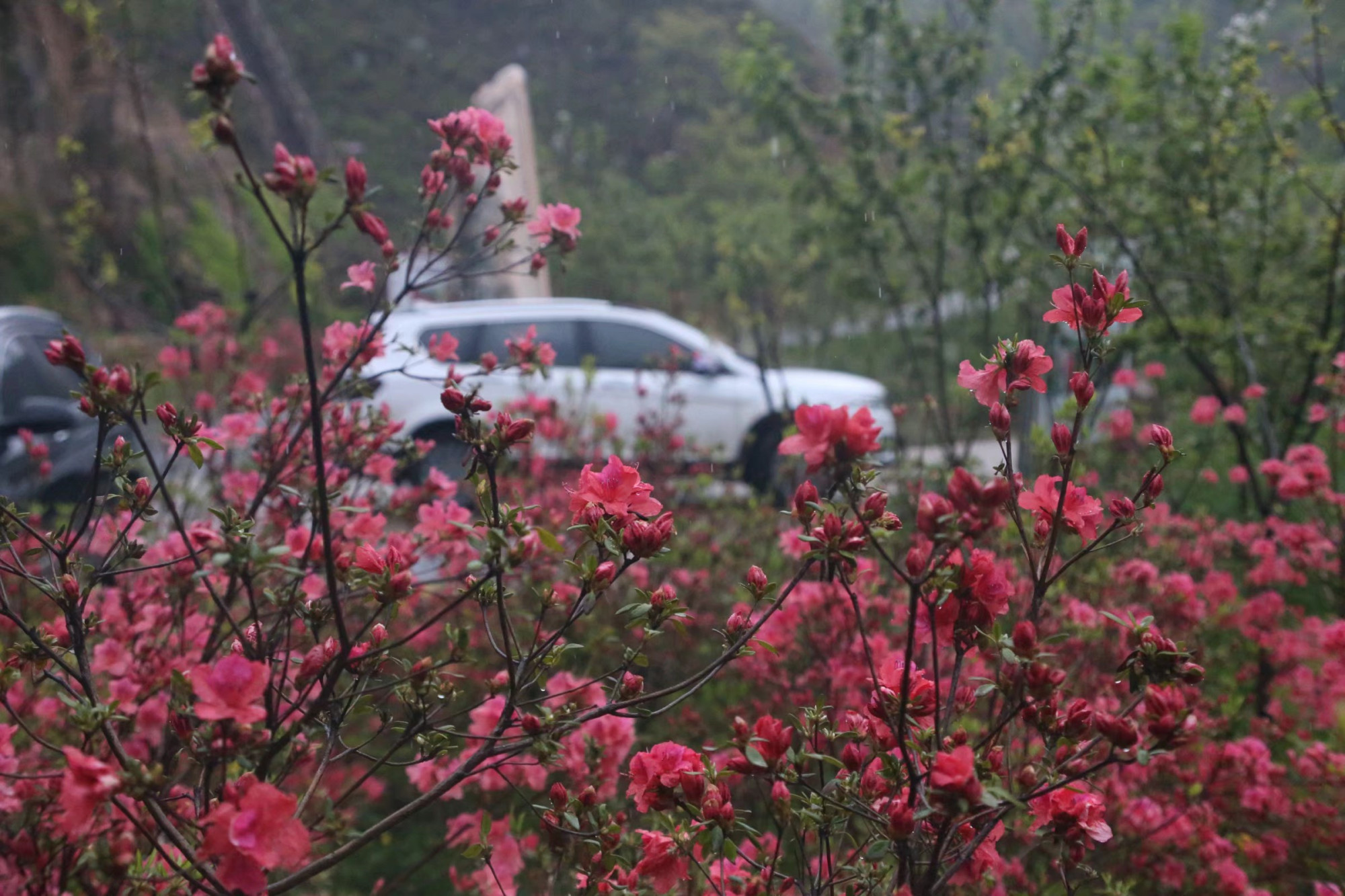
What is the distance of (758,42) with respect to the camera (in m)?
6.96

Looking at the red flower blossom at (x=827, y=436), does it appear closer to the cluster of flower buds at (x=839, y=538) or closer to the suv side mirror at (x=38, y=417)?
the cluster of flower buds at (x=839, y=538)

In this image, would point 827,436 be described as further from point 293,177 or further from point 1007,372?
point 293,177

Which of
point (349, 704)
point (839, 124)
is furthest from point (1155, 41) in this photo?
point (349, 704)

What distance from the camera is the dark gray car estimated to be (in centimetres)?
413

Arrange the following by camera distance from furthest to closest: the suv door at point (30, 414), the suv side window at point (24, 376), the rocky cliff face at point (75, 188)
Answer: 1. the rocky cliff face at point (75, 188)
2. the suv side window at point (24, 376)
3. the suv door at point (30, 414)

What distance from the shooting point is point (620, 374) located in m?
7.31

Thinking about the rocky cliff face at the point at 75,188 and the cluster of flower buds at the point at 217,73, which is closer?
the cluster of flower buds at the point at 217,73

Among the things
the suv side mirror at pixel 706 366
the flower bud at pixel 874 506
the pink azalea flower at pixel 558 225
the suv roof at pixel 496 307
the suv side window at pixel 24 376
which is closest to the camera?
the flower bud at pixel 874 506

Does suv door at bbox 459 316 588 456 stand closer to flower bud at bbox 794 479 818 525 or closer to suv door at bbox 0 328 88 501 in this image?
suv door at bbox 0 328 88 501

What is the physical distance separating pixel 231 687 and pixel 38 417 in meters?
4.27

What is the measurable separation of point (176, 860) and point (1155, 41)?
22.0ft

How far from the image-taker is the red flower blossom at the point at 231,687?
2.71 ft

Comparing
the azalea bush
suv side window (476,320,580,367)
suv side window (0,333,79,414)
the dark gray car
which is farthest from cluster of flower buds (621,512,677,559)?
suv side window (476,320,580,367)

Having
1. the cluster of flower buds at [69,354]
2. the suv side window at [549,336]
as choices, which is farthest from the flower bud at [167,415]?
the suv side window at [549,336]
